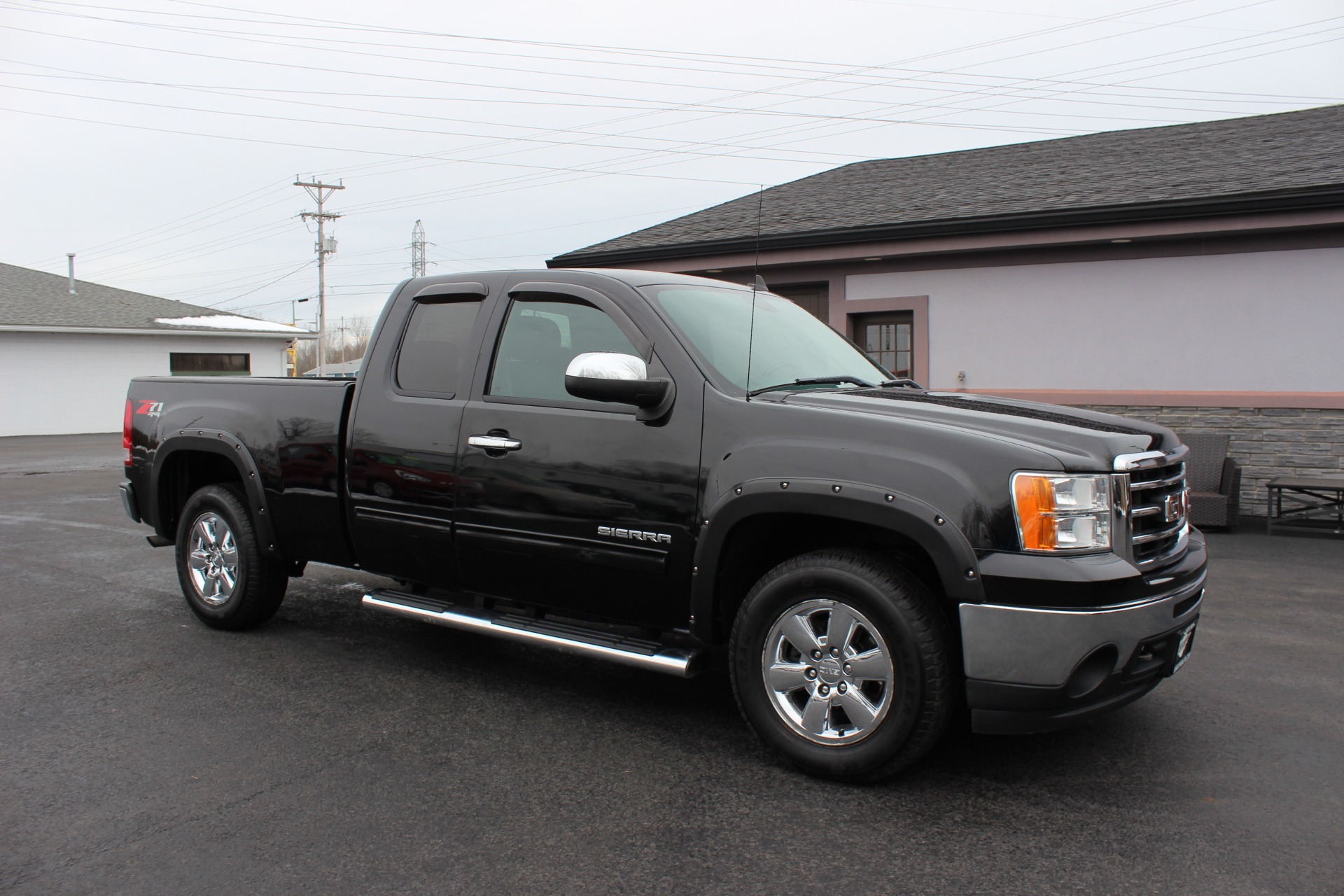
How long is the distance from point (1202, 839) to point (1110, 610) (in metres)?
0.80

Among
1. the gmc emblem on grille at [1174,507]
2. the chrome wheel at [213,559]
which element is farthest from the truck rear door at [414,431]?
the gmc emblem on grille at [1174,507]

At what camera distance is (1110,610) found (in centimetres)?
335

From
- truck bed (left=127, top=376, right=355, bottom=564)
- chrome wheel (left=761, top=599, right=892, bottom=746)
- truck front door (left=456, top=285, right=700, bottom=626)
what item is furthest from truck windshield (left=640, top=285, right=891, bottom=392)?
truck bed (left=127, top=376, right=355, bottom=564)

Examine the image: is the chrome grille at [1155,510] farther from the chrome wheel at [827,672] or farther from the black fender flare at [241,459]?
the black fender flare at [241,459]

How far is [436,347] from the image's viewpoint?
5062 millimetres

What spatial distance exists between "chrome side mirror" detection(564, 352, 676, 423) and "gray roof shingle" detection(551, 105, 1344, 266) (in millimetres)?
8910

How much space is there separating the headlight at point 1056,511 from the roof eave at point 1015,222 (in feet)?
28.3

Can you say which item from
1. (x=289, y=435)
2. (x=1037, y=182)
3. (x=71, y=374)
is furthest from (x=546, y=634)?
(x=71, y=374)

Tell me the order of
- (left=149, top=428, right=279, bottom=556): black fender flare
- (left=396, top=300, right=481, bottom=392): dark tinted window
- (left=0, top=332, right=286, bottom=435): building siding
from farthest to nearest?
(left=0, top=332, right=286, bottom=435): building siding < (left=149, top=428, right=279, bottom=556): black fender flare < (left=396, top=300, right=481, bottom=392): dark tinted window

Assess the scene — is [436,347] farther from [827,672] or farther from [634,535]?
[827,672]

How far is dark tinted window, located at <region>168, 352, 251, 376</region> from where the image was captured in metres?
33.1

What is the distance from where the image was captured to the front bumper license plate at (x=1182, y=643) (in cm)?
369

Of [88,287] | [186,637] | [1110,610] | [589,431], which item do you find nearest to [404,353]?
[589,431]

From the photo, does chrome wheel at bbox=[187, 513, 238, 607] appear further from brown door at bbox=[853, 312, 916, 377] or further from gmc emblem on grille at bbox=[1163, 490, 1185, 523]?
brown door at bbox=[853, 312, 916, 377]
